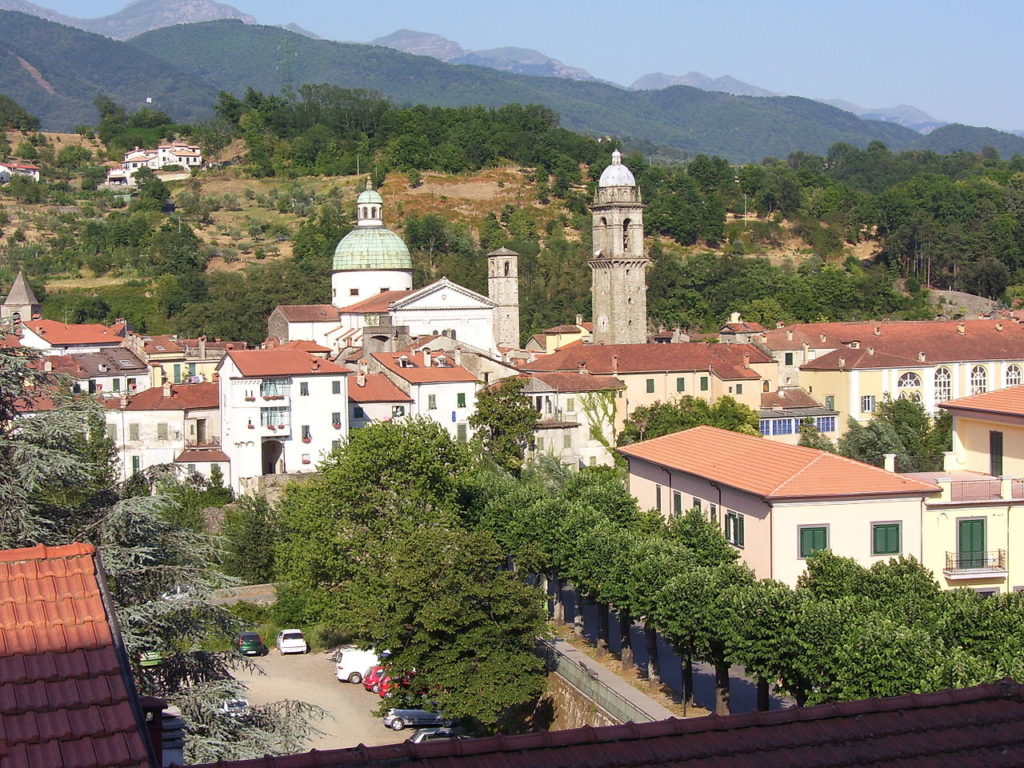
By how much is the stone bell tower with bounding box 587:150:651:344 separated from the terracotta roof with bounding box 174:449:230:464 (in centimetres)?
3305

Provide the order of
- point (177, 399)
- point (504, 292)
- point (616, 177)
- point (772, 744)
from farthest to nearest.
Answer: point (616, 177) → point (504, 292) → point (177, 399) → point (772, 744)

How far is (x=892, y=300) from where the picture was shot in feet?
342

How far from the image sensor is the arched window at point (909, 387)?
66.1m

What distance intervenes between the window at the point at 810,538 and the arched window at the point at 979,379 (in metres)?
43.2

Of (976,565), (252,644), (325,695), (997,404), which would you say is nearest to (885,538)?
(976,565)

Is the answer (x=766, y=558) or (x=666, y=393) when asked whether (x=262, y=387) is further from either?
(x=766, y=558)

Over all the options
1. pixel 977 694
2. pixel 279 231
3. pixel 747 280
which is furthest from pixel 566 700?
pixel 279 231

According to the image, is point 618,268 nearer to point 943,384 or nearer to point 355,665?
point 943,384

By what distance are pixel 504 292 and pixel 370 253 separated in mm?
9062

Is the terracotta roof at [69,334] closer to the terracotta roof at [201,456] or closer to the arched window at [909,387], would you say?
the terracotta roof at [201,456]

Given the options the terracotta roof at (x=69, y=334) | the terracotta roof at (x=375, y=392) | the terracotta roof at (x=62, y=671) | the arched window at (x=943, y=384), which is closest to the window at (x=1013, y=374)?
the arched window at (x=943, y=384)

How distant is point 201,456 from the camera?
176 feet

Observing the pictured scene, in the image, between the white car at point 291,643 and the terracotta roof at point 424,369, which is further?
the terracotta roof at point 424,369

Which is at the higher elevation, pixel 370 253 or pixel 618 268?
pixel 370 253
